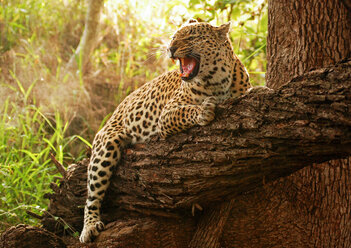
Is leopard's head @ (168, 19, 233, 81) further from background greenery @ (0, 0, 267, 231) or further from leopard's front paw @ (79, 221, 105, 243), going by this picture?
leopard's front paw @ (79, 221, 105, 243)

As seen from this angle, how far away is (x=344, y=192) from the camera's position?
390 cm

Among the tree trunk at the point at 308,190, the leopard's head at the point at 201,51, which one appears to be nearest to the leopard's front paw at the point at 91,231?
the tree trunk at the point at 308,190

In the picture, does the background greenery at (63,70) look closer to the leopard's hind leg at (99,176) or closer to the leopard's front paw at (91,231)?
the leopard's hind leg at (99,176)

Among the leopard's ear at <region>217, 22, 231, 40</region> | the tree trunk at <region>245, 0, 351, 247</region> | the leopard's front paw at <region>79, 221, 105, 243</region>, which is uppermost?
the leopard's ear at <region>217, 22, 231, 40</region>

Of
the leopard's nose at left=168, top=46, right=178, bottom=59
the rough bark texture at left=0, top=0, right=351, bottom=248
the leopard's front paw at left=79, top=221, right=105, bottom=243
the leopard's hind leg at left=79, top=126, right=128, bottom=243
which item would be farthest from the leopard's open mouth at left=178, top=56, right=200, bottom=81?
the leopard's front paw at left=79, top=221, right=105, bottom=243

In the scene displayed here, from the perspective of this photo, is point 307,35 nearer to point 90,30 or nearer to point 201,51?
point 201,51

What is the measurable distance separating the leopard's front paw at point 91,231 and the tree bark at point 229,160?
0.36ft

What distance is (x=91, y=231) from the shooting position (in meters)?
4.31

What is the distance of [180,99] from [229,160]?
3.91 ft

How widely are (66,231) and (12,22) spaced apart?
21.2 feet

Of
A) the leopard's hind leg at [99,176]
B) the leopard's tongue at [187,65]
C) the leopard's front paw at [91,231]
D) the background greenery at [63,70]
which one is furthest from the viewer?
the background greenery at [63,70]

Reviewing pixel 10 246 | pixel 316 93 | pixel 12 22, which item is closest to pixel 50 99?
pixel 12 22

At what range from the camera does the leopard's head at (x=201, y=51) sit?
3.98 metres

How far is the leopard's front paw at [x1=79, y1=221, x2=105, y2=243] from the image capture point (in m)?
4.30
